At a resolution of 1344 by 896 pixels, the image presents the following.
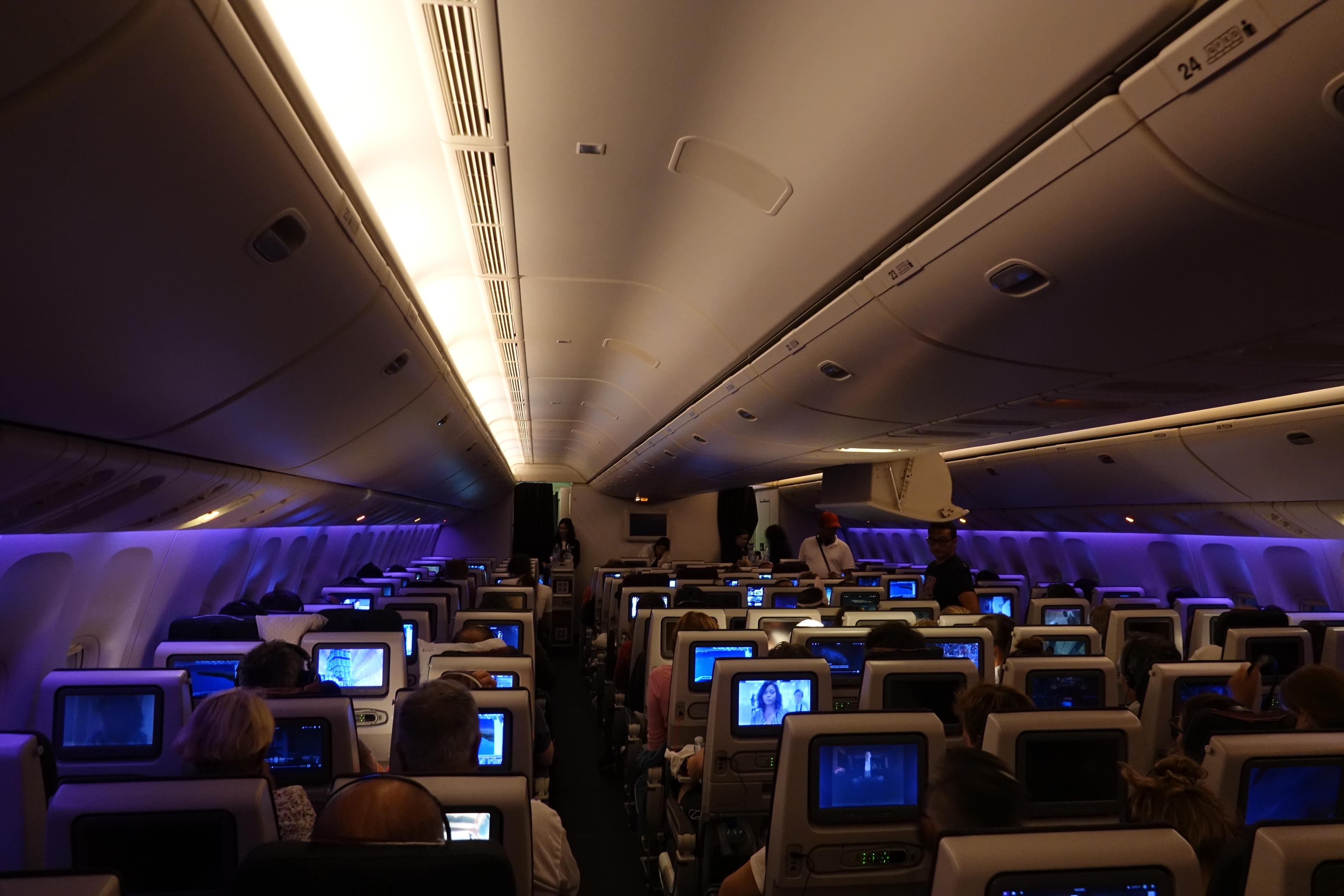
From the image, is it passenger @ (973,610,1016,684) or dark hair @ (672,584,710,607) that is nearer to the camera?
passenger @ (973,610,1016,684)

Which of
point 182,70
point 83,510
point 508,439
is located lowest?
point 83,510

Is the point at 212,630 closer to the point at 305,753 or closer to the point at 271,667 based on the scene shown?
the point at 271,667

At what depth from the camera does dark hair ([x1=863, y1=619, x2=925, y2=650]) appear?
626 centimetres

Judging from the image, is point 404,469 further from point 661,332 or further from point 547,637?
point 661,332

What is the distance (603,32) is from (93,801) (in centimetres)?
296

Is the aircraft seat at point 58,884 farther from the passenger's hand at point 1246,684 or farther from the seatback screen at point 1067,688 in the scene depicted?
the passenger's hand at point 1246,684

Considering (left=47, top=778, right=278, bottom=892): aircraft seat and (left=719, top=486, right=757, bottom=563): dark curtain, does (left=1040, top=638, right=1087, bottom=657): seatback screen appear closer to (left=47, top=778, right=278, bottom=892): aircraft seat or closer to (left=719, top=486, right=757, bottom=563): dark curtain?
(left=47, top=778, right=278, bottom=892): aircraft seat

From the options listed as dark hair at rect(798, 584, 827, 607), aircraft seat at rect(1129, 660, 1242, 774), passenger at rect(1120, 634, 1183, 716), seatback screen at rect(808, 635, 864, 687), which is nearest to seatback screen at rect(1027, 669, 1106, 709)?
aircraft seat at rect(1129, 660, 1242, 774)

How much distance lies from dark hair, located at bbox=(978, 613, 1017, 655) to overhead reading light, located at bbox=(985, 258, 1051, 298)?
155 inches

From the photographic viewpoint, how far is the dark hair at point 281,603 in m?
10.9

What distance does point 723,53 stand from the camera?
3.28 m

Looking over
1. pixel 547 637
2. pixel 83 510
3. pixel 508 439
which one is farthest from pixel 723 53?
pixel 508 439

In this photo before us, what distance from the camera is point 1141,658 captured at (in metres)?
6.36

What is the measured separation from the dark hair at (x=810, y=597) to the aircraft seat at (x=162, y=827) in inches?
304
